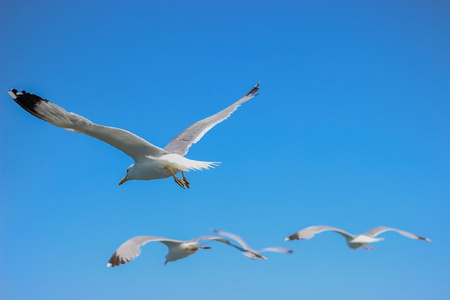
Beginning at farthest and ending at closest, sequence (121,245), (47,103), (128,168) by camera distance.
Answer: (128,168)
(121,245)
(47,103)

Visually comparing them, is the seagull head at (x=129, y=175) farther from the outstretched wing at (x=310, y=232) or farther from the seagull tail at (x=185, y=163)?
the outstretched wing at (x=310, y=232)

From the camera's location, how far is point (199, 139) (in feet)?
20.0

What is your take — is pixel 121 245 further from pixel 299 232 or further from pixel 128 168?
pixel 299 232

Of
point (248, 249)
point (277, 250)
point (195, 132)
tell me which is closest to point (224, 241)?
point (248, 249)

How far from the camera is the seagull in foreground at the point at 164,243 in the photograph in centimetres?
404

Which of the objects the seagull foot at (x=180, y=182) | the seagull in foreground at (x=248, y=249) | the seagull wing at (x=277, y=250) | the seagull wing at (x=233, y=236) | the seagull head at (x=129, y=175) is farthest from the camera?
the seagull head at (x=129, y=175)

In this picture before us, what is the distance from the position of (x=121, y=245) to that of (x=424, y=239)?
3491 millimetres

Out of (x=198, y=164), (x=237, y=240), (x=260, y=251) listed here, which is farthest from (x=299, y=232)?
(x=198, y=164)

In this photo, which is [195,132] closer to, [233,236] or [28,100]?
[233,236]

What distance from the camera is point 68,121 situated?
406cm

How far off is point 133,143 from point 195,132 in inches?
68.7

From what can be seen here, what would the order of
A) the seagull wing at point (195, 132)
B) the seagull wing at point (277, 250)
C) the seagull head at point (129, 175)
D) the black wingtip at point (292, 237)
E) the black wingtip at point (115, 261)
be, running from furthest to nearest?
the seagull wing at point (195, 132) → the black wingtip at point (292, 237) → the seagull head at point (129, 175) → the seagull wing at point (277, 250) → the black wingtip at point (115, 261)

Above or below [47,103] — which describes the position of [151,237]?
below

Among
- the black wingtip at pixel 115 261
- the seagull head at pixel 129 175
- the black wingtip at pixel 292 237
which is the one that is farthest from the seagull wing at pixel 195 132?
the black wingtip at pixel 115 261
